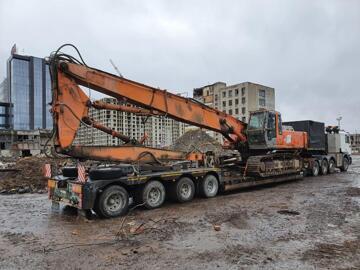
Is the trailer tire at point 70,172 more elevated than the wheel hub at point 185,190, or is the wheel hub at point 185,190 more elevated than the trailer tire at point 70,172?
the trailer tire at point 70,172

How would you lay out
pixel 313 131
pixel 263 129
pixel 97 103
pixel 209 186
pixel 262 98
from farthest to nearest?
pixel 262 98, pixel 313 131, pixel 263 129, pixel 209 186, pixel 97 103

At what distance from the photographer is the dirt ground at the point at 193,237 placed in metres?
5.52

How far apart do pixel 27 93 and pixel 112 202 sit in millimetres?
106240

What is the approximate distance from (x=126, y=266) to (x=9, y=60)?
375 ft

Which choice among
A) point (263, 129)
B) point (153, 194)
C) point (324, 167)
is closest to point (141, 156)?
point (153, 194)

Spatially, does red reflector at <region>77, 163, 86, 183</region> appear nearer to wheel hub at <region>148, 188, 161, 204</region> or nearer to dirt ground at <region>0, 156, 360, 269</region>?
dirt ground at <region>0, 156, 360, 269</region>

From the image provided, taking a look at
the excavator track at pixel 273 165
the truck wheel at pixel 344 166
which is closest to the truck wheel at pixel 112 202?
→ the excavator track at pixel 273 165

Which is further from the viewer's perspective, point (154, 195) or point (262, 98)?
point (262, 98)

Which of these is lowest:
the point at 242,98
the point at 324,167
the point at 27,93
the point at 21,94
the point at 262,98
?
the point at 324,167

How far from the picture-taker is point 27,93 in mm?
103875

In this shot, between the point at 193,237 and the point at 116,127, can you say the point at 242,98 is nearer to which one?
the point at 116,127

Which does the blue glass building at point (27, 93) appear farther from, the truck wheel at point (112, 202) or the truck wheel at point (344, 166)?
the truck wheel at point (112, 202)

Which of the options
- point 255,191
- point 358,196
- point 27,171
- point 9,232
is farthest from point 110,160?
point 27,171

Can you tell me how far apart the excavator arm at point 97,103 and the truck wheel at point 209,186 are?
1231 mm
